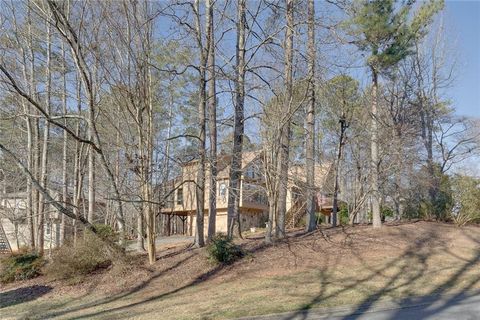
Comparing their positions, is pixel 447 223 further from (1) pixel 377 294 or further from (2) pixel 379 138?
(1) pixel 377 294

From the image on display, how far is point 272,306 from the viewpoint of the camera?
690 centimetres

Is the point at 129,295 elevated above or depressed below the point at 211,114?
below

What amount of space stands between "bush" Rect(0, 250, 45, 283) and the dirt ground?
45 cm

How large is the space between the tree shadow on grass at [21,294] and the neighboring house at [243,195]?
403 cm

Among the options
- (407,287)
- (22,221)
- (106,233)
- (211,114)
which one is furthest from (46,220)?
(407,287)

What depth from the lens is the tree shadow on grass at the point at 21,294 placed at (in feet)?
34.4

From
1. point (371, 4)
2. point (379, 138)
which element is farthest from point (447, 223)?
point (371, 4)

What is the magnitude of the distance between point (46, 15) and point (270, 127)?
20.6 feet

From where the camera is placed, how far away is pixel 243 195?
17812 mm

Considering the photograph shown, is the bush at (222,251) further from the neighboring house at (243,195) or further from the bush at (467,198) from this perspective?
the bush at (467,198)

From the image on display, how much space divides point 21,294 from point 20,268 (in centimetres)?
222

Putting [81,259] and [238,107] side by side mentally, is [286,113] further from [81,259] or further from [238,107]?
[81,259]

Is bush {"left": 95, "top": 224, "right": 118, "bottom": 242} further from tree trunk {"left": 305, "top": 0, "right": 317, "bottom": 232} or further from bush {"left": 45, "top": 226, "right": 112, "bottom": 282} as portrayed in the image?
tree trunk {"left": 305, "top": 0, "right": 317, "bottom": 232}

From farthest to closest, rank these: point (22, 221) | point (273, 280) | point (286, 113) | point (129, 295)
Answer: point (22, 221) → point (286, 113) → point (129, 295) → point (273, 280)
